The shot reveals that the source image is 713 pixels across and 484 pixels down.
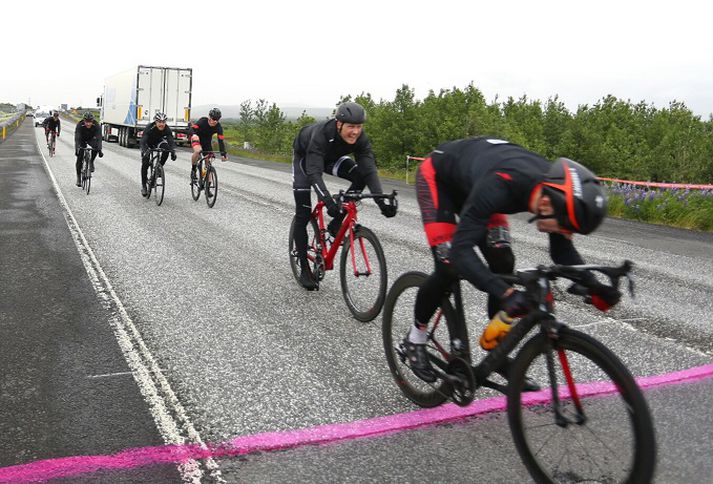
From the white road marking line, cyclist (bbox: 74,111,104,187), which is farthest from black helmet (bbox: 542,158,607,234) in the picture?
cyclist (bbox: 74,111,104,187)

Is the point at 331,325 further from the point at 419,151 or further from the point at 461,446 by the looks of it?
the point at 419,151

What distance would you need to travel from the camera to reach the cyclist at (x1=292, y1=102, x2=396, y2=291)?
19.2ft

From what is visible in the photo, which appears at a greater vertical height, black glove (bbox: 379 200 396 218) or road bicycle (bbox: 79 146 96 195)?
black glove (bbox: 379 200 396 218)

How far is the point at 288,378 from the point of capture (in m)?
4.50

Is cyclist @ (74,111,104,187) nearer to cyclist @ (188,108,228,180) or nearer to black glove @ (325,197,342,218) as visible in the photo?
cyclist @ (188,108,228,180)

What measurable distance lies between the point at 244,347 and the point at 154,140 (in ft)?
34.7

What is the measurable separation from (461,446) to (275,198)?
1255cm

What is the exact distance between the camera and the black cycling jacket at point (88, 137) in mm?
15945

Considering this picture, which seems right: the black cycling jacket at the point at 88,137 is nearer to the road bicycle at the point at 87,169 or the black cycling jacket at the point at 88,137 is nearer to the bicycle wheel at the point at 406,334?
the road bicycle at the point at 87,169

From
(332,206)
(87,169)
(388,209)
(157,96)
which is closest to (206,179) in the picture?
(87,169)

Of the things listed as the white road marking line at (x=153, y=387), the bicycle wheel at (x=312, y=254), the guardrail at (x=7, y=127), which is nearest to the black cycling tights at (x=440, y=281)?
the white road marking line at (x=153, y=387)

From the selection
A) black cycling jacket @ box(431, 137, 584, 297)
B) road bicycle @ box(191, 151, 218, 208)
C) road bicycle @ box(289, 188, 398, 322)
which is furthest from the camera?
road bicycle @ box(191, 151, 218, 208)

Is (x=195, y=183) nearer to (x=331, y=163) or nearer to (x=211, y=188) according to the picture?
(x=211, y=188)

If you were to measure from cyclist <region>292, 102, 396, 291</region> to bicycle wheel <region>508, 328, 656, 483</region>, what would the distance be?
277 centimetres
